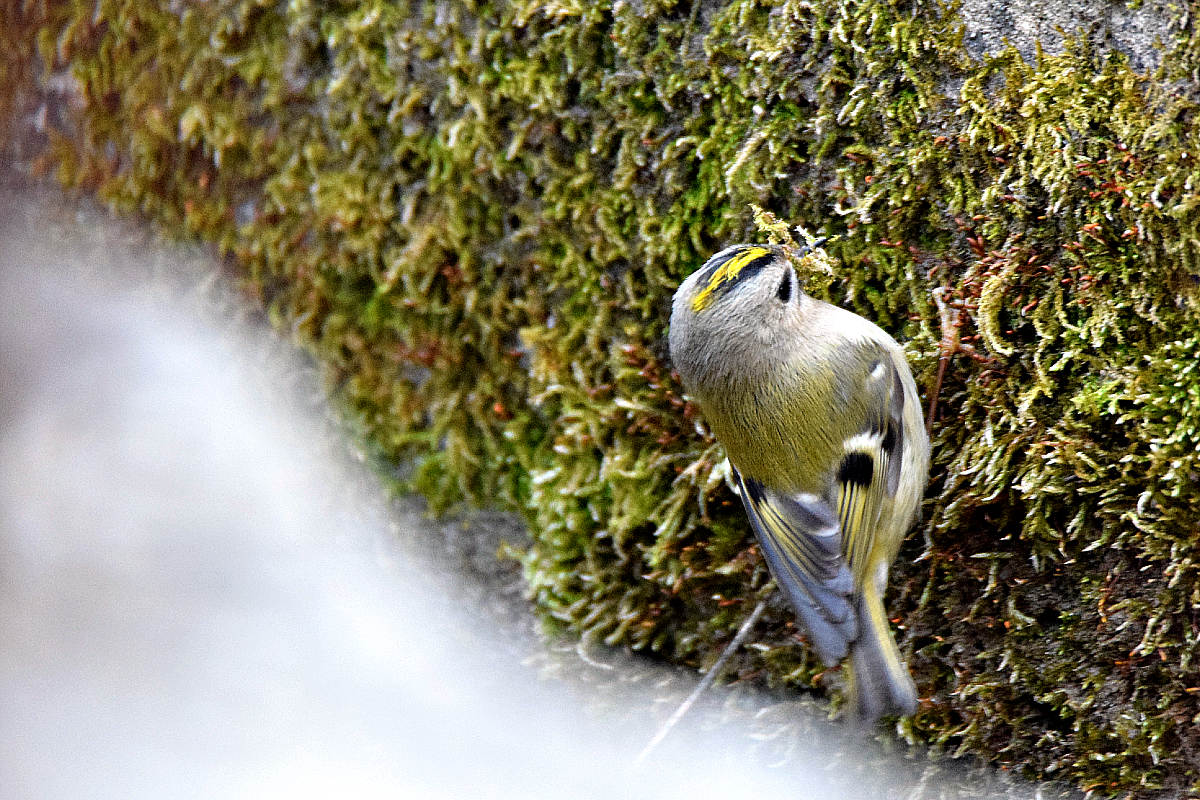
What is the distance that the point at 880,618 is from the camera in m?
1.66

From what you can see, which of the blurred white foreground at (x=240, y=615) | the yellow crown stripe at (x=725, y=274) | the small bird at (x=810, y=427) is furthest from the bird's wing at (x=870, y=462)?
A: the blurred white foreground at (x=240, y=615)

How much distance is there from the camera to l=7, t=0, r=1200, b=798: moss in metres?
1.59

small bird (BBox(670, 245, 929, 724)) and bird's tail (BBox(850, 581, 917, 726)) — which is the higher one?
small bird (BBox(670, 245, 929, 724))

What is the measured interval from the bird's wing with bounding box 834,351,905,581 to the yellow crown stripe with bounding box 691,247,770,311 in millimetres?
315

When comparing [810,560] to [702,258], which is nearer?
[810,560]

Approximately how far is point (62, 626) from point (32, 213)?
1.13 meters

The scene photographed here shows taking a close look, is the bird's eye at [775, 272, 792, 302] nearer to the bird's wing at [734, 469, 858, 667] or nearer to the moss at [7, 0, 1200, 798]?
the moss at [7, 0, 1200, 798]

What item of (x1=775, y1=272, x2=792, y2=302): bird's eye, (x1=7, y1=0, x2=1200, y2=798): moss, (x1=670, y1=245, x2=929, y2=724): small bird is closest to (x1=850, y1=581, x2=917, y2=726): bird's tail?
(x1=670, y1=245, x2=929, y2=724): small bird

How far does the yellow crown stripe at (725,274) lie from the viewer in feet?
5.32

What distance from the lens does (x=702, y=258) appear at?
188cm

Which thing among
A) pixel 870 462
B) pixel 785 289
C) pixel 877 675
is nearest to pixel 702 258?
pixel 785 289

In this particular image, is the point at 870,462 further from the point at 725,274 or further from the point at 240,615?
the point at 240,615

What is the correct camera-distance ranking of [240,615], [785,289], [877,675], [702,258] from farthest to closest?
[240,615]
[702,258]
[785,289]
[877,675]

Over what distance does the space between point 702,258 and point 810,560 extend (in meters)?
0.64
